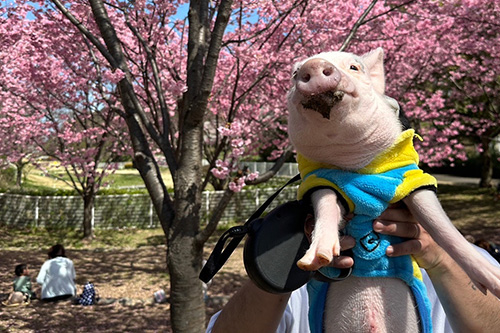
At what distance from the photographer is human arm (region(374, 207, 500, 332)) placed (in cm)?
118

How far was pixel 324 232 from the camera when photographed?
102cm

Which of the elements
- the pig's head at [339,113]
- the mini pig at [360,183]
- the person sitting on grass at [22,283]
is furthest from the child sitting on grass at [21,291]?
the pig's head at [339,113]

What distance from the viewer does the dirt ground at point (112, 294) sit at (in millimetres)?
6172

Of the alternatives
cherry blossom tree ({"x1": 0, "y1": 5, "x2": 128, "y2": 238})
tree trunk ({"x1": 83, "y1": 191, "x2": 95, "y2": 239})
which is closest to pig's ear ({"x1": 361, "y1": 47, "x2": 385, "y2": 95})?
cherry blossom tree ({"x1": 0, "y1": 5, "x2": 128, "y2": 238})

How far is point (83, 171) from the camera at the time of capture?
10.5 m

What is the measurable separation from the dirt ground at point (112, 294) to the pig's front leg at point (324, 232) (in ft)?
18.0

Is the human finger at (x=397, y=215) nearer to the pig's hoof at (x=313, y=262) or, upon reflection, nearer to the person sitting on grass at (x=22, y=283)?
the pig's hoof at (x=313, y=262)

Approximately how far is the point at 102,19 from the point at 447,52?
10.3 metres

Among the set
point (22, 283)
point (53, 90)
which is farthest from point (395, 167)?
point (53, 90)

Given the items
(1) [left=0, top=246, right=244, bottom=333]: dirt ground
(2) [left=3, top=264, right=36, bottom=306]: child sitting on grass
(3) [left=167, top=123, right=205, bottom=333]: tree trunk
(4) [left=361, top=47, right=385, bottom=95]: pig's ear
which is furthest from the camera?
(2) [left=3, top=264, right=36, bottom=306]: child sitting on grass

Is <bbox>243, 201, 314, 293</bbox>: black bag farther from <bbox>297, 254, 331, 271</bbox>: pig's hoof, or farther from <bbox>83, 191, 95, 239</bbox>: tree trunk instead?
<bbox>83, 191, 95, 239</bbox>: tree trunk

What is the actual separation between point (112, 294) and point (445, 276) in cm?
715

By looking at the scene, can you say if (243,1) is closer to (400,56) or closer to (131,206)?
(400,56)

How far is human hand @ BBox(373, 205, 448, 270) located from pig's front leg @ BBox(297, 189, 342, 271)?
0.14 meters
